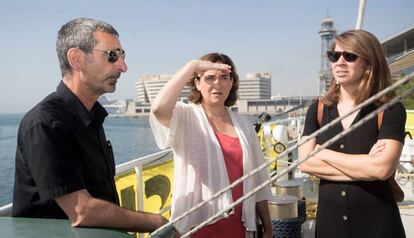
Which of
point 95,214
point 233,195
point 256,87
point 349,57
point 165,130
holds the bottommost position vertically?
point 256,87

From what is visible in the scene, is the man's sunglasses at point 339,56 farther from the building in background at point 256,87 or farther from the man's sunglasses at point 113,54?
the building in background at point 256,87

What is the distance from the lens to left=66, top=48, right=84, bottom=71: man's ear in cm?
145

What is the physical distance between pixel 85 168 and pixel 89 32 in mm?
531

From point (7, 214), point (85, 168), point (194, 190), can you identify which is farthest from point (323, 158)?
point (7, 214)

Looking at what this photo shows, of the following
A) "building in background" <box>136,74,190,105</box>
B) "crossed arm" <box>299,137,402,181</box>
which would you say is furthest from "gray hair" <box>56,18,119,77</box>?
"building in background" <box>136,74,190,105</box>

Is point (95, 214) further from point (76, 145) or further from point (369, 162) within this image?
point (369, 162)

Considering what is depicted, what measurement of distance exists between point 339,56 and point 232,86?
80 cm

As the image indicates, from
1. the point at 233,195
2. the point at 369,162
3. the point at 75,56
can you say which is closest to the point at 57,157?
the point at 75,56

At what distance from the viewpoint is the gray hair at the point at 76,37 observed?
145 cm

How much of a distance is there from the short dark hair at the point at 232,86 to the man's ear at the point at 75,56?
907mm

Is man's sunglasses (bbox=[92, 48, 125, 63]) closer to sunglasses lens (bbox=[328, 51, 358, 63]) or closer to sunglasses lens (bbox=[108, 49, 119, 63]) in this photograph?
sunglasses lens (bbox=[108, 49, 119, 63])

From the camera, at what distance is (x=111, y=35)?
151 cm

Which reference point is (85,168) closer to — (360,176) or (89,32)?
(89,32)

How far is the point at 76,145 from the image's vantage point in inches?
52.8
